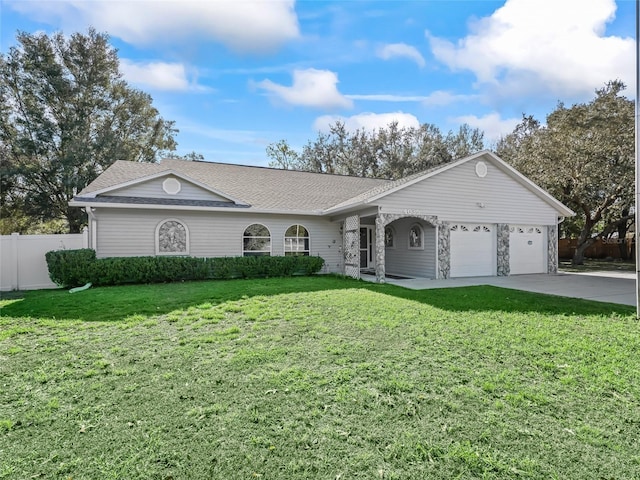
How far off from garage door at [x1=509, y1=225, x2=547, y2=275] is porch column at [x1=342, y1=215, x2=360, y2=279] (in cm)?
665

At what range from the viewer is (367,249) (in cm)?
1623

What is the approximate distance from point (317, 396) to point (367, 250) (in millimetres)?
13035

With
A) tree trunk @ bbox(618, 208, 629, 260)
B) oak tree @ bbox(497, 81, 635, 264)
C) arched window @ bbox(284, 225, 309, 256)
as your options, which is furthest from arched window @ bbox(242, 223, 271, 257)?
tree trunk @ bbox(618, 208, 629, 260)

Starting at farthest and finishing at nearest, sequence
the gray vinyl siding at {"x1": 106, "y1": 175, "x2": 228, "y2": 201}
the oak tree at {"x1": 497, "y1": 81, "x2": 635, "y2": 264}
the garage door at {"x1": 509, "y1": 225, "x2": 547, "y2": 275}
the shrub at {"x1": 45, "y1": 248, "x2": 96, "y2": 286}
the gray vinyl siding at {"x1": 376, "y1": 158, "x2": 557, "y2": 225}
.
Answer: the oak tree at {"x1": 497, "y1": 81, "x2": 635, "y2": 264} → the garage door at {"x1": 509, "y1": 225, "x2": 547, "y2": 275} → the gray vinyl siding at {"x1": 376, "y1": 158, "x2": 557, "y2": 225} → the gray vinyl siding at {"x1": 106, "y1": 175, "x2": 228, "y2": 201} → the shrub at {"x1": 45, "y1": 248, "x2": 96, "y2": 286}

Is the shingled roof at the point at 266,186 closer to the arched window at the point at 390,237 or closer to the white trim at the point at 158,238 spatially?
the white trim at the point at 158,238

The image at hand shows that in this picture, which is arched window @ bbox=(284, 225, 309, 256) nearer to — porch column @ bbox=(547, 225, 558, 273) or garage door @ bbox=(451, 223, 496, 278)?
garage door @ bbox=(451, 223, 496, 278)

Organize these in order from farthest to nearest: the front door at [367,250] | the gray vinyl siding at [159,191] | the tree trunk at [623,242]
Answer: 1. the tree trunk at [623,242]
2. the front door at [367,250]
3. the gray vinyl siding at [159,191]

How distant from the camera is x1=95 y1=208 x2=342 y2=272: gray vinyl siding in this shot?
11.8m

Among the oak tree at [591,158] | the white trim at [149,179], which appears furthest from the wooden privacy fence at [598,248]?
the white trim at [149,179]

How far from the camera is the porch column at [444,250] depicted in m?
13.2

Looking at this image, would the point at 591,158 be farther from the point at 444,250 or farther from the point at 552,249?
the point at 444,250

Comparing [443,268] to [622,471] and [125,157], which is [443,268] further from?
[125,157]

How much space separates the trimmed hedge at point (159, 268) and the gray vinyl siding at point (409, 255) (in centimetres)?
388

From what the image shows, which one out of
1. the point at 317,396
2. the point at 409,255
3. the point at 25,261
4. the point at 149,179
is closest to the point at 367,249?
the point at 409,255
